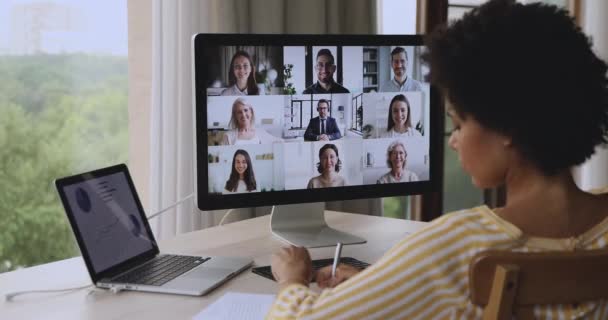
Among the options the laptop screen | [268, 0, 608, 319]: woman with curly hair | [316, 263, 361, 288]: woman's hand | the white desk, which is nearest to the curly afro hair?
[268, 0, 608, 319]: woman with curly hair

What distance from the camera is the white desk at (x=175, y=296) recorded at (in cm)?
138

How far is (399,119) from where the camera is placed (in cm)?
193

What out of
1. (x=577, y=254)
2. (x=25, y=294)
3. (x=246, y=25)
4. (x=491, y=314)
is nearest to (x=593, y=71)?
(x=577, y=254)

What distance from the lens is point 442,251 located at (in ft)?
3.20

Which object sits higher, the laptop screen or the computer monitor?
the computer monitor

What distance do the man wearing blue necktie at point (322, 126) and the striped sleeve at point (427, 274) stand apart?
86cm

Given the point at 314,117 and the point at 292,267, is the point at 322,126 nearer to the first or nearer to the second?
the point at 314,117

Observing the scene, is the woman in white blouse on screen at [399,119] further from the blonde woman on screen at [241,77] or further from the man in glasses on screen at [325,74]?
the blonde woman on screen at [241,77]

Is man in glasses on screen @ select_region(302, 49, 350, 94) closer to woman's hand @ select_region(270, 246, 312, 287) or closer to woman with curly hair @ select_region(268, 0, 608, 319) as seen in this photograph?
woman's hand @ select_region(270, 246, 312, 287)

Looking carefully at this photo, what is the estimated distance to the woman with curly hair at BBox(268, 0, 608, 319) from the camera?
98 cm

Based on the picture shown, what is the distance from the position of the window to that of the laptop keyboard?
1046 millimetres

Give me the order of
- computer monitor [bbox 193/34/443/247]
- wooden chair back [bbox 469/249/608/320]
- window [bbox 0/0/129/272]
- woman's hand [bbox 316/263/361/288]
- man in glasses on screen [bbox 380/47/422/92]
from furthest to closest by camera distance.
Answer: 1. window [bbox 0/0/129/272]
2. man in glasses on screen [bbox 380/47/422/92]
3. computer monitor [bbox 193/34/443/247]
4. woman's hand [bbox 316/263/361/288]
5. wooden chair back [bbox 469/249/608/320]

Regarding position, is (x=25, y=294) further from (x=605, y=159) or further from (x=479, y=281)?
(x=605, y=159)

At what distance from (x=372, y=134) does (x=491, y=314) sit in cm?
97
